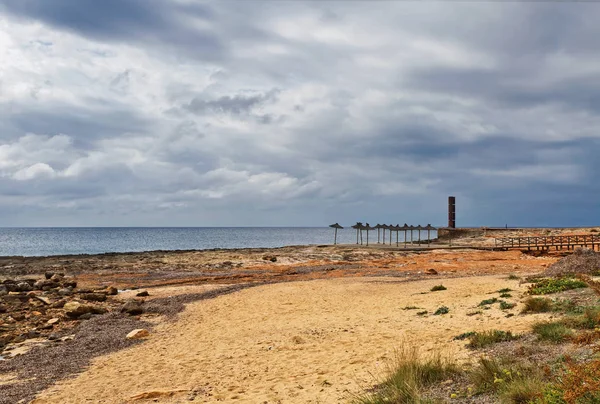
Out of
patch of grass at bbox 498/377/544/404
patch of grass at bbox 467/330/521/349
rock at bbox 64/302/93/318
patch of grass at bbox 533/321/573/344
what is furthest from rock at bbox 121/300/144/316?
patch of grass at bbox 498/377/544/404

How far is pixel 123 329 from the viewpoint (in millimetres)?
16047

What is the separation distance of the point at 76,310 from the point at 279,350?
1045 centimetres

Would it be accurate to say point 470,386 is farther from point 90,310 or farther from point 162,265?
point 162,265

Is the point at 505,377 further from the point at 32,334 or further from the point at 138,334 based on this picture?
the point at 32,334

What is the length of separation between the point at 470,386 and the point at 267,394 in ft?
11.7

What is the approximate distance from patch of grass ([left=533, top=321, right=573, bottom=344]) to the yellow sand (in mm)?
1266

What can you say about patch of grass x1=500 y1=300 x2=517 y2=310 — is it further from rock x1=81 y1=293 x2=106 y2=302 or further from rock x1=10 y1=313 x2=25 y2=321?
rock x1=81 y1=293 x2=106 y2=302

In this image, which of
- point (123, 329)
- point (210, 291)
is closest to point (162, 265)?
point (210, 291)

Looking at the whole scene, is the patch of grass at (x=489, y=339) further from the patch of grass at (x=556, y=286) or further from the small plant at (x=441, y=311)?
the patch of grass at (x=556, y=286)

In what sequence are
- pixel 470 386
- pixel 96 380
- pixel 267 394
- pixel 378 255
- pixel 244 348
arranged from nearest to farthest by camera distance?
1. pixel 470 386
2. pixel 267 394
3. pixel 96 380
4. pixel 244 348
5. pixel 378 255

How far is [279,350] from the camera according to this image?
12.0 metres

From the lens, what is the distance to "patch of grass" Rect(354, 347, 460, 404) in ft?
21.9

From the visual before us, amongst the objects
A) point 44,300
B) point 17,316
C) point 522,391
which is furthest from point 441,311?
point 44,300

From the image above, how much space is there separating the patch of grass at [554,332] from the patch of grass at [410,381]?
201cm
